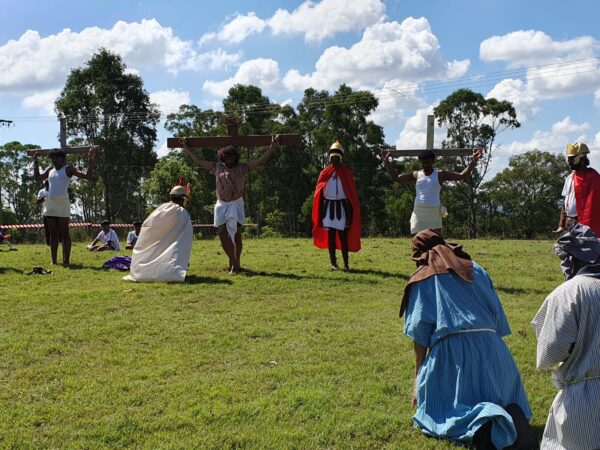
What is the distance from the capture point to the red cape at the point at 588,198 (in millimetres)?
8688

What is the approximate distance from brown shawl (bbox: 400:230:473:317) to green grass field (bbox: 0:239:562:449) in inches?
43.5

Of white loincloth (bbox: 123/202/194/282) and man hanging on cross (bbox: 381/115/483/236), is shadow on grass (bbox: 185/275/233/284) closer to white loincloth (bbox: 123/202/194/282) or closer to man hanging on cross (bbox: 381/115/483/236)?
white loincloth (bbox: 123/202/194/282)

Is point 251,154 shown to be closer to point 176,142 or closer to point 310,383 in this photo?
point 176,142

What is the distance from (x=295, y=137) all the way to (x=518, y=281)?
4.72 metres

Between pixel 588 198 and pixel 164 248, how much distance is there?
6677mm

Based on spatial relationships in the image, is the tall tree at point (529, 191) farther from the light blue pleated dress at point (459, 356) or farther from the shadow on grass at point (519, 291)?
the light blue pleated dress at point (459, 356)

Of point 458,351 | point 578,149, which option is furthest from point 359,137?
point 458,351


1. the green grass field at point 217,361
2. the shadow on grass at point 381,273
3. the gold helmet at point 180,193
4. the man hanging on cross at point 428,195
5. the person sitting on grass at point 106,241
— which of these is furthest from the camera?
the person sitting on grass at point 106,241

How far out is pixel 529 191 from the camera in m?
52.9

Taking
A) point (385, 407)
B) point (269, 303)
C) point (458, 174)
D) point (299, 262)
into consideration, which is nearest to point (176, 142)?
point (299, 262)

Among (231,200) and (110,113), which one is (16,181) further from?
(231,200)

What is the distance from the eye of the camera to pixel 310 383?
5215mm

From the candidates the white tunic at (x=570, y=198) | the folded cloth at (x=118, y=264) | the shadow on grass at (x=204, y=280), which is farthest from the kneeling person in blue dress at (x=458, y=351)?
the folded cloth at (x=118, y=264)

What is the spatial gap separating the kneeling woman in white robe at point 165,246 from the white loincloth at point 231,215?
691mm
